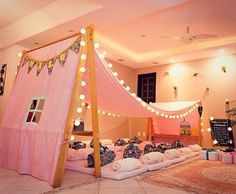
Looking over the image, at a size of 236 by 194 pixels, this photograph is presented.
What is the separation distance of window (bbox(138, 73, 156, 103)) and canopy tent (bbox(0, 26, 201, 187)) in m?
3.48

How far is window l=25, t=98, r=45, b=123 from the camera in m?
3.14

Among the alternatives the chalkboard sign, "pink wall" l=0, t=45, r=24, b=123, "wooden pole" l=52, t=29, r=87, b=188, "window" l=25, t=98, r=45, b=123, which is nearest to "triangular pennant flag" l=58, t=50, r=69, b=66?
"wooden pole" l=52, t=29, r=87, b=188

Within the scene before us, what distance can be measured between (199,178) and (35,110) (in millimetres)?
2391

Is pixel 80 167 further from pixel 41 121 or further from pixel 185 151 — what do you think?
pixel 185 151

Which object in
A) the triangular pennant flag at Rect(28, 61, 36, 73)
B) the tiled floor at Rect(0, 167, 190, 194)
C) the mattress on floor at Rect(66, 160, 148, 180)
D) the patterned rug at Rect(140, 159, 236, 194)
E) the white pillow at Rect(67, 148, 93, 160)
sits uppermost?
the triangular pennant flag at Rect(28, 61, 36, 73)

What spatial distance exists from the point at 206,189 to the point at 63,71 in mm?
2189

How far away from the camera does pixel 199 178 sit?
3.06m

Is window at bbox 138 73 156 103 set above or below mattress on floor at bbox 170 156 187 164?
above

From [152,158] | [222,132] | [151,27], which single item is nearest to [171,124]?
[222,132]

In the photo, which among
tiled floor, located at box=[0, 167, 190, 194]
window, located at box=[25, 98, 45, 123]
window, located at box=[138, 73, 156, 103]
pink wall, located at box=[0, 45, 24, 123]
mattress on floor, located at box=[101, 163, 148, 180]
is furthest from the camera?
window, located at box=[138, 73, 156, 103]

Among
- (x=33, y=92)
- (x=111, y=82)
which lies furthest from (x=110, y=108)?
(x=33, y=92)

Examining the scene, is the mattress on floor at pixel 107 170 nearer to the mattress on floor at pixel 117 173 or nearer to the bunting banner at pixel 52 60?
the mattress on floor at pixel 117 173

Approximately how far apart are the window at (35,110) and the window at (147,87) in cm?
453

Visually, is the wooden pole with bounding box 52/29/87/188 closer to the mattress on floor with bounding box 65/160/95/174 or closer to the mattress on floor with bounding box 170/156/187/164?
the mattress on floor with bounding box 65/160/95/174
